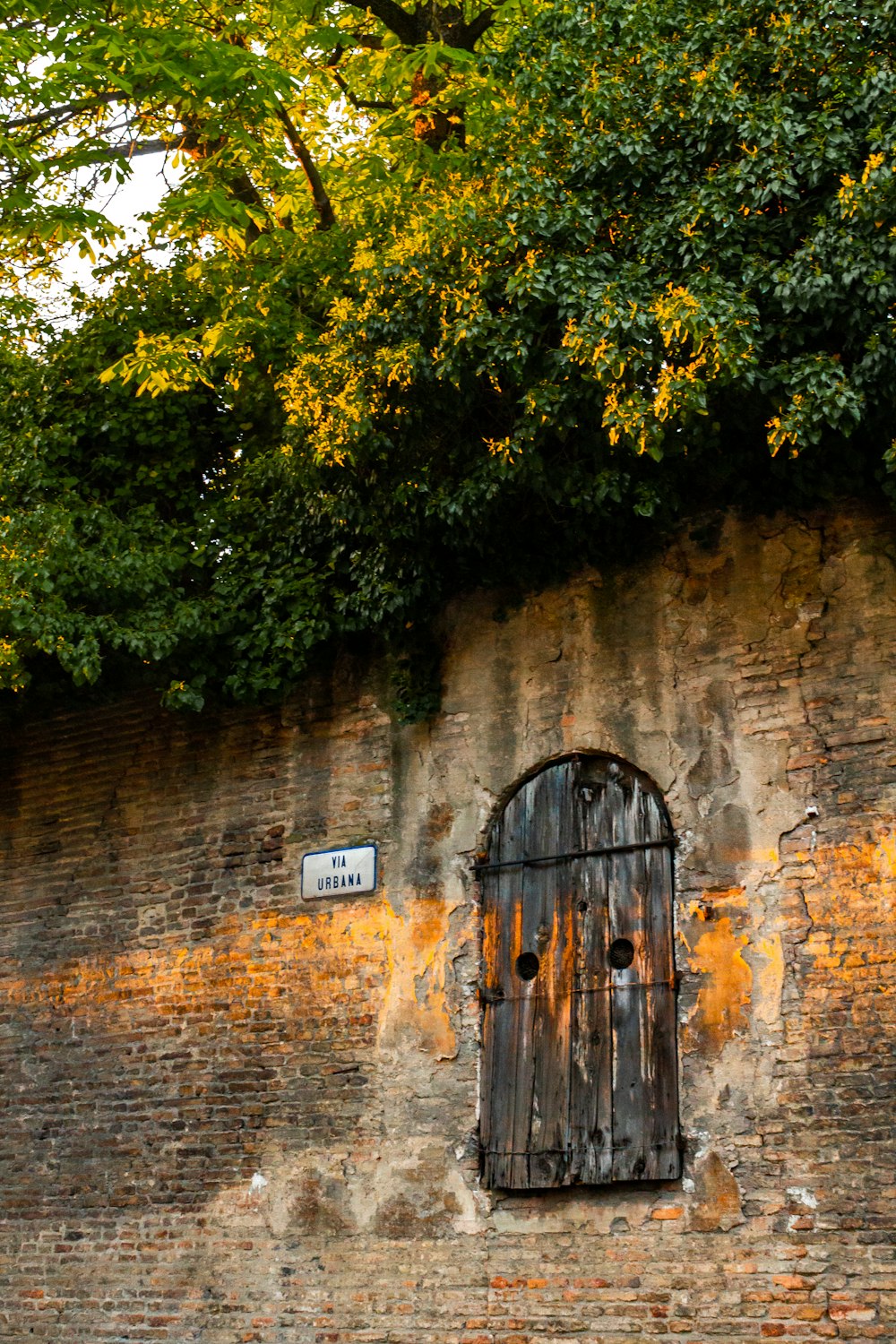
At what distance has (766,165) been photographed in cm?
761

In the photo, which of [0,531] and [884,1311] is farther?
[0,531]

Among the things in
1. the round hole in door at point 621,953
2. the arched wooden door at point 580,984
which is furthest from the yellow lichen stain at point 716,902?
the round hole in door at point 621,953

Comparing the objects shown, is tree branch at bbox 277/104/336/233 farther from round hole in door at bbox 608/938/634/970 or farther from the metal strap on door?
round hole in door at bbox 608/938/634/970

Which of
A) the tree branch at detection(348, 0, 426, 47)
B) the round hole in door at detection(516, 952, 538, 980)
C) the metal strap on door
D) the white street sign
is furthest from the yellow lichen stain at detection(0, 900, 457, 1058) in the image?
the tree branch at detection(348, 0, 426, 47)

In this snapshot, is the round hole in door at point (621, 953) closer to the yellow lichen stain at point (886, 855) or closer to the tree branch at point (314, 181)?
the yellow lichen stain at point (886, 855)

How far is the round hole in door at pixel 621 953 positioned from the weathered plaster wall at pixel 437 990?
12.8 inches

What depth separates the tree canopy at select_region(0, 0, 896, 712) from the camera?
7.61 m

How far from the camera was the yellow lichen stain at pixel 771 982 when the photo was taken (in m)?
7.68

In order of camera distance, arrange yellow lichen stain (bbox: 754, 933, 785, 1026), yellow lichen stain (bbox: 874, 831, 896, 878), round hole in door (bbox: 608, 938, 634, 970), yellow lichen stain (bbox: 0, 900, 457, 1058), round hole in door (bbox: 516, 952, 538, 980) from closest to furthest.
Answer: yellow lichen stain (bbox: 874, 831, 896, 878) → yellow lichen stain (bbox: 754, 933, 785, 1026) → round hole in door (bbox: 608, 938, 634, 970) → round hole in door (bbox: 516, 952, 538, 980) → yellow lichen stain (bbox: 0, 900, 457, 1058)

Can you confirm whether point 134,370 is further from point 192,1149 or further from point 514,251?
point 192,1149

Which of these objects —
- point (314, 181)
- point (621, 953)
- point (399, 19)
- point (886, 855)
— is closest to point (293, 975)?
point (621, 953)

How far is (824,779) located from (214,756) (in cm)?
438

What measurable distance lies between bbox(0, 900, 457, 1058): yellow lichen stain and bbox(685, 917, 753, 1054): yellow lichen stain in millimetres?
1570

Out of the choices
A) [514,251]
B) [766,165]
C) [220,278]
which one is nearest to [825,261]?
[766,165]
